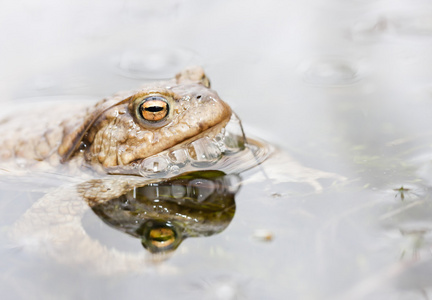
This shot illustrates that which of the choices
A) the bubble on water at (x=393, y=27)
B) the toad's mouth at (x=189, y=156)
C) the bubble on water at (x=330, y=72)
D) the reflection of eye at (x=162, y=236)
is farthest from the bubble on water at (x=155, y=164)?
the bubble on water at (x=393, y=27)

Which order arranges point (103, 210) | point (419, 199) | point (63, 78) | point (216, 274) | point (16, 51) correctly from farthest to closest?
point (16, 51)
point (63, 78)
point (103, 210)
point (419, 199)
point (216, 274)

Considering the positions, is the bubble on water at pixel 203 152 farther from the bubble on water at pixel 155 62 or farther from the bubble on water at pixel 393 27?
the bubble on water at pixel 393 27

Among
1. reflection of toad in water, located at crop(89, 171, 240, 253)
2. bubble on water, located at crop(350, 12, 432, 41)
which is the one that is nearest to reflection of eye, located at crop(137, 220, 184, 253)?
reflection of toad in water, located at crop(89, 171, 240, 253)

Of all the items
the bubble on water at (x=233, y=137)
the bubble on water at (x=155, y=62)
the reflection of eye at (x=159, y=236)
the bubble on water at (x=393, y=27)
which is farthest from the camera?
the bubble on water at (x=393, y=27)

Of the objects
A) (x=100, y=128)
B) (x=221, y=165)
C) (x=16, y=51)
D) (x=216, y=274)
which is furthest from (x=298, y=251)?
(x=16, y=51)

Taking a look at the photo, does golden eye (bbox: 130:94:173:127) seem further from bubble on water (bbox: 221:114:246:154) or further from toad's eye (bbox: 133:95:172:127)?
bubble on water (bbox: 221:114:246:154)

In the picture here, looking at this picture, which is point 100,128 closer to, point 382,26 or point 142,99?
point 142,99

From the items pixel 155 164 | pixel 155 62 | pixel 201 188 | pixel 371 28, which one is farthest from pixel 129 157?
pixel 371 28
